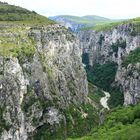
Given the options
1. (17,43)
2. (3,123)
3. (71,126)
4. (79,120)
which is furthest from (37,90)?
(3,123)

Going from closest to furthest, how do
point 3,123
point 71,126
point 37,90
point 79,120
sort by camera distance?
point 3,123
point 37,90
point 71,126
point 79,120

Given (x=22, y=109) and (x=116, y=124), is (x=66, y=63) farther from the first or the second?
(x=116, y=124)

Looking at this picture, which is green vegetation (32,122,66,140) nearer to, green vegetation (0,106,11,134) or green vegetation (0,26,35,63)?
green vegetation (0,106,11,134)

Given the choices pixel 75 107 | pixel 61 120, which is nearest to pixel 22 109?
pixel 61 120

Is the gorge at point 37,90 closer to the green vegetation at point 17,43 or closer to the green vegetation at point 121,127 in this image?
the green vegetation at point 17,43

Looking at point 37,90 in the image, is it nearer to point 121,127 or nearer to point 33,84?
point 33,84

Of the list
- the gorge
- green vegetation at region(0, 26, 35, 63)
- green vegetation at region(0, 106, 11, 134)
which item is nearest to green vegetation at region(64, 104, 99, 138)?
the gorge

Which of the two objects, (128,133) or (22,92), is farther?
(22,92)

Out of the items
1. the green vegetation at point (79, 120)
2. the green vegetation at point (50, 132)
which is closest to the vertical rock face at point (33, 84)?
the green vegetation at point (50, 132)
